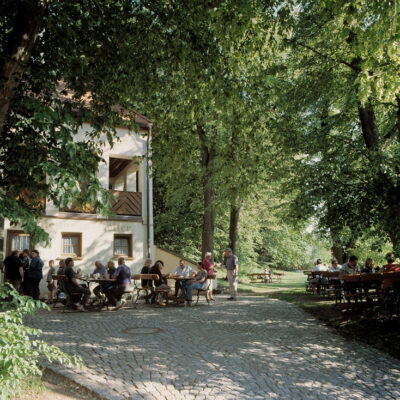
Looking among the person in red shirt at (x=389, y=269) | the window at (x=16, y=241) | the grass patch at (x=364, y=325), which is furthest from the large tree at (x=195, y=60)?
the window at (x=16, y=241)

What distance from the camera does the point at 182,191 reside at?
22.6m

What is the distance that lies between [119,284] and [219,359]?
6.82 m

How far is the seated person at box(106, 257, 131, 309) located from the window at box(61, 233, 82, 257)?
6.08 m

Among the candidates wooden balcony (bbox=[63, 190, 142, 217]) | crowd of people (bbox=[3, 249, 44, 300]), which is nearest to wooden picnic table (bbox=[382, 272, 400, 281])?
crowd of people (bbox=[3, 249, 44, 300])

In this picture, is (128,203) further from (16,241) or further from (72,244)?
→ (16,241)

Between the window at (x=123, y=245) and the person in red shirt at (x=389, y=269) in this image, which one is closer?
the person in red shirt at (x=389, y=269)

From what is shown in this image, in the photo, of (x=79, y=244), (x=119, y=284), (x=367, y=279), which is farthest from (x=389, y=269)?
(x=79, y=244)

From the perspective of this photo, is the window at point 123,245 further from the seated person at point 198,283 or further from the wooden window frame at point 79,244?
the seated person at point 198,283

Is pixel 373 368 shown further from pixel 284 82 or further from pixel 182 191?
pixel 182 191

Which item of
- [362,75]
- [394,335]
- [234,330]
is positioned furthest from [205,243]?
[362,75]

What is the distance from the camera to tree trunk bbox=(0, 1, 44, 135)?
575 centimetres

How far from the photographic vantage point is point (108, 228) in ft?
65.1

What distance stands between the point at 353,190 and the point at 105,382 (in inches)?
365

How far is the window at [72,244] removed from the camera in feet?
61.5
